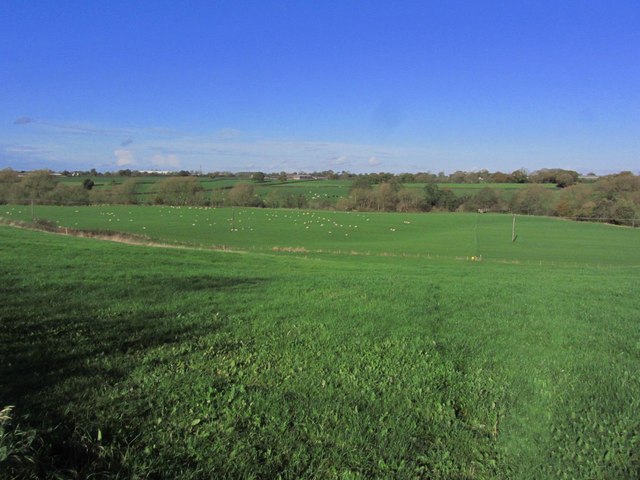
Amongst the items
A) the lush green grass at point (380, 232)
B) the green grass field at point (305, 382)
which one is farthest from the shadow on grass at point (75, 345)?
the lush green grass at point (380, 232)

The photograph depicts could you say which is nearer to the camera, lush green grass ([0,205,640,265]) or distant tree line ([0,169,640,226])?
lush green grass ([0,205,640,265])

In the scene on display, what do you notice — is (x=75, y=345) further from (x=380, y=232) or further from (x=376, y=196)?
(x=376, y=196)

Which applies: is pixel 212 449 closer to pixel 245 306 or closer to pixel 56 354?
pixel 56 354

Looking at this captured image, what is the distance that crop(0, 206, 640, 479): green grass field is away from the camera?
3.34 metres

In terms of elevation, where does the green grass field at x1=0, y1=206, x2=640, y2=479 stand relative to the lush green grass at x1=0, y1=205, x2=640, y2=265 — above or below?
above

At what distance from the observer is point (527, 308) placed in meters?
9.46

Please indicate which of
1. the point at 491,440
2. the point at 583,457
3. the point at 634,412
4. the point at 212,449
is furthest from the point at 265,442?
the point at 634,412

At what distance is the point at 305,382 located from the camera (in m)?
4.62

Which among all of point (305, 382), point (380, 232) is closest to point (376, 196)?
point (380, 232)

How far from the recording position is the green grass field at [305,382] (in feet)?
11.0

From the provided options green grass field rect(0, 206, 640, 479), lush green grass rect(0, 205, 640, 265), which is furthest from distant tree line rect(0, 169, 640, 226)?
green grass field rect(0, 206, 640, 479)

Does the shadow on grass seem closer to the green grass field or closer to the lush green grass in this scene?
the green grass field

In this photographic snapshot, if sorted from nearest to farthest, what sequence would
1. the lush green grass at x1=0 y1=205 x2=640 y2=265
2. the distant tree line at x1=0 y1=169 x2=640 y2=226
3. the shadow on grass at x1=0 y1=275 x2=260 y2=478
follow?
the shadow on grass at x1=0 y1=275 x2=260 y2=478 < the lush green grass at x1=0 y1=205 x2=640 y2=265 < the distant tree line at x1=0 y1=169 x2=640 y2=226

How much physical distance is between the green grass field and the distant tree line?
75.5 meters
